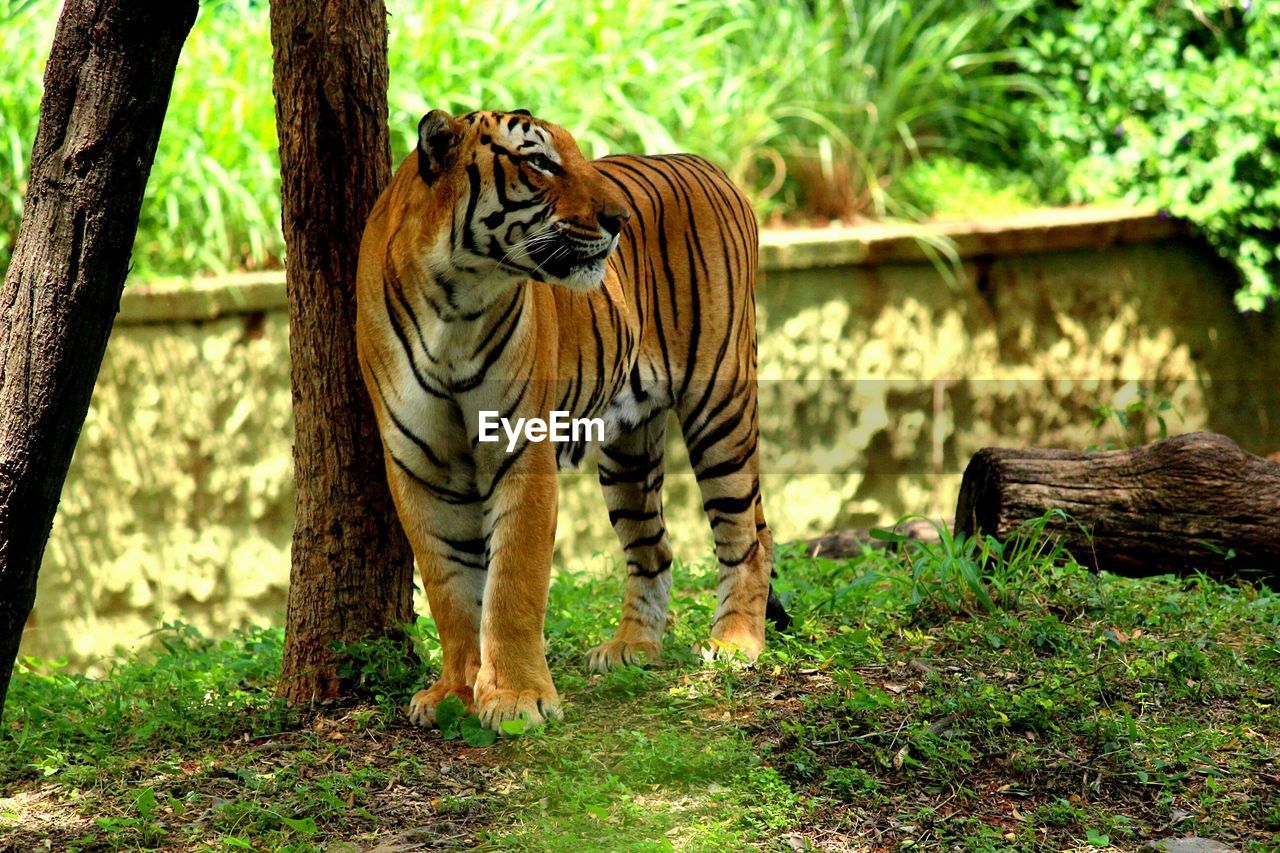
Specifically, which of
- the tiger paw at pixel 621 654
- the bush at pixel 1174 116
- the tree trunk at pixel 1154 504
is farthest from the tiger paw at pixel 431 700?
the bush at pixel 1174 116

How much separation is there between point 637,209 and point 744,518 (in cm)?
110

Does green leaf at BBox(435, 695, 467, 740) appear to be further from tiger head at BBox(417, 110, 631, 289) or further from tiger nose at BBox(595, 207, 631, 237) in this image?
tiger nose at BBox(595, 207, 631, 237)

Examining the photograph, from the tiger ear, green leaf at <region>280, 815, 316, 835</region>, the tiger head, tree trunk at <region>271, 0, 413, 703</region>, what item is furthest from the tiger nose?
green leaf at <region>280, 815, 316, 835</region>

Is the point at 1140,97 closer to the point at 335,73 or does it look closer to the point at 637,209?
the point at 637,209

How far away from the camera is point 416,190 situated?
151 inches

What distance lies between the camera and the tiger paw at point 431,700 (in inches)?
159

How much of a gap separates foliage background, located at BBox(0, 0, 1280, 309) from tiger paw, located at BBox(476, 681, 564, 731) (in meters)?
4.09

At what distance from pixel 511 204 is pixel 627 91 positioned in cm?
482

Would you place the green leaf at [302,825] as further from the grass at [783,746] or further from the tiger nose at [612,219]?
the tiger nose at [612,219]

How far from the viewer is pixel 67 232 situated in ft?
10.6

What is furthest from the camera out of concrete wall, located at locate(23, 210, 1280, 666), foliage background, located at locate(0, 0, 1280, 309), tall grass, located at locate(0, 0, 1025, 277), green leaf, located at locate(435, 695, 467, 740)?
foliage background, located at locate(0, 0, 1280, 309)

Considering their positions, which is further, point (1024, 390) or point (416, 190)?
point (1024, 390)

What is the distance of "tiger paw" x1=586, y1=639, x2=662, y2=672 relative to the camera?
4.49 meters

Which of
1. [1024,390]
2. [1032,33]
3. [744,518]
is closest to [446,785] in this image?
[744,518]
